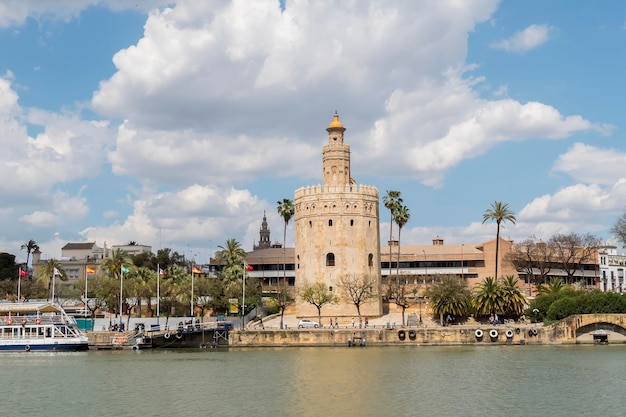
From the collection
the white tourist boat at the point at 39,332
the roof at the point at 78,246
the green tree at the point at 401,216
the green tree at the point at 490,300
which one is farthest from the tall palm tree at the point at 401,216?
the roof at the point at 78,246

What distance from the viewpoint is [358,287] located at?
73500 mm

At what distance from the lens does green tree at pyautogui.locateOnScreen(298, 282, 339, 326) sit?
72.0 metres

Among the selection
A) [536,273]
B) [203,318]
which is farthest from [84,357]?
[536,273]

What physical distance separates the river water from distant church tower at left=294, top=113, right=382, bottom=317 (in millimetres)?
21245

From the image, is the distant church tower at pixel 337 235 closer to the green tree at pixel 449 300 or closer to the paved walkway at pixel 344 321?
the paved walkway at pixel 344 321

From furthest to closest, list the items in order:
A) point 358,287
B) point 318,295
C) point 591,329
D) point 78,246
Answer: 1. point 78,246
2. point 358,287
3. point 318,295
4. point 591,329

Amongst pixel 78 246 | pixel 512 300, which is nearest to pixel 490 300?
pixel 512 300

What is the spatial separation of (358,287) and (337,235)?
5.98 m

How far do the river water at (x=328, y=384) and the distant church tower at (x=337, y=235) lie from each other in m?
21.2

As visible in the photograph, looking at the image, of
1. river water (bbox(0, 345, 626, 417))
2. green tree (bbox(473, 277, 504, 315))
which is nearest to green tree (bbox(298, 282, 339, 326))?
green tree (bbox(473, 277, 504, 315))

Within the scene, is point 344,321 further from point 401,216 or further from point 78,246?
point 78,246

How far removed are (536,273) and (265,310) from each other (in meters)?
37.9

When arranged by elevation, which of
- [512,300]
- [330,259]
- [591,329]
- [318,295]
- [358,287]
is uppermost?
[330,259]

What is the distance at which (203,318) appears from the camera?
75.6 meters
